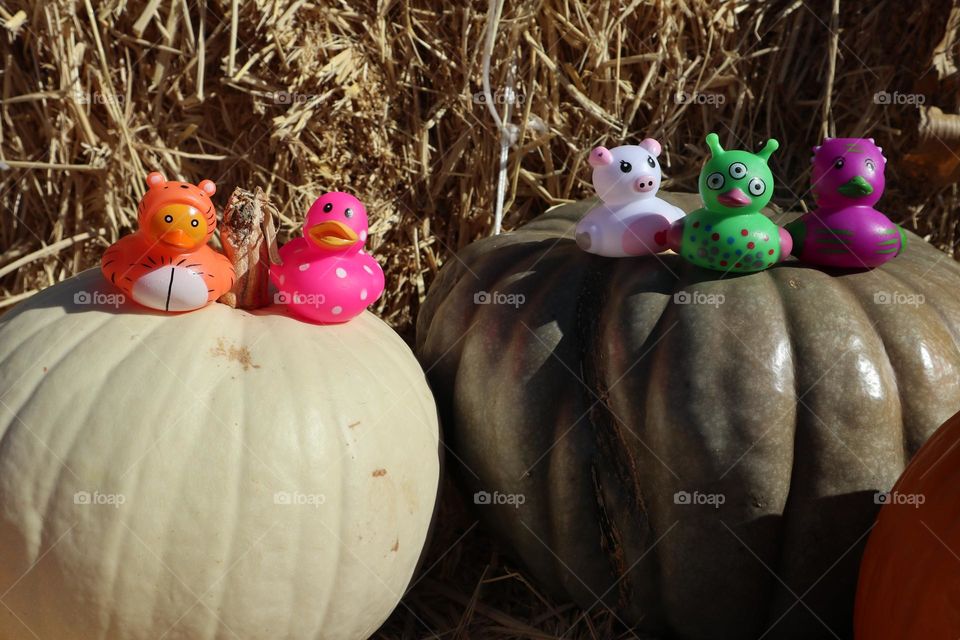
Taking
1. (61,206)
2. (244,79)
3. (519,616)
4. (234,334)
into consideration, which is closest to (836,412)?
(519,616)

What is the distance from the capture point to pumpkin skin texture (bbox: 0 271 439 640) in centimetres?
164

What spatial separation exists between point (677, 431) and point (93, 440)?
42.4 inches

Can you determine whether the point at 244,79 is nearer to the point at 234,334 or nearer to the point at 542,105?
the point at 542,105

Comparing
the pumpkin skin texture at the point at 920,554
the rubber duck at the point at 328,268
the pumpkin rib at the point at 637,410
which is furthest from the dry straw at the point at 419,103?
the pumpkin skin texture at the point at 920,554

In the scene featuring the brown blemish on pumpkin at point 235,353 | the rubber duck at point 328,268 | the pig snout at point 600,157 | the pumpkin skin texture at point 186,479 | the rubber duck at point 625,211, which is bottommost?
the pumpkin skin texture at point 186,479

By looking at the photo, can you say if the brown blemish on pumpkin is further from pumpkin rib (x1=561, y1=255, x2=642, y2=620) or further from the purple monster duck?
the purple monster duck

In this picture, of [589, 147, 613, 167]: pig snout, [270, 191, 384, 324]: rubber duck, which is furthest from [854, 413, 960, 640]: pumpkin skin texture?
[270, 191, 384, 324]: rubber duck

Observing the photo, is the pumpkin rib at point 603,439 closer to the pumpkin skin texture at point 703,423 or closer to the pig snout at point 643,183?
the pumpkin skin texture at point 703,423

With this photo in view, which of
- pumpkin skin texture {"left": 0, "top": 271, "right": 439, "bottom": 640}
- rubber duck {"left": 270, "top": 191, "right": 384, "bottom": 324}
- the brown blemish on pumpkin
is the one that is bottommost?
pumpkin skin texture {"left": 0, "top": 271, "right": 439, "bottom": 640}

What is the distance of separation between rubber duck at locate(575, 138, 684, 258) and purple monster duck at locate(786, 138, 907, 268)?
301 millimetres

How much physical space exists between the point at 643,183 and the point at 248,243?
2.80 ft

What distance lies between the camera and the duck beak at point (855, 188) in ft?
6.27

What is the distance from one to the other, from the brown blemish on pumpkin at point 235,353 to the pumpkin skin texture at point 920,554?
1.20 m

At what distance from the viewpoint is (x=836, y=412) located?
5.89ft
